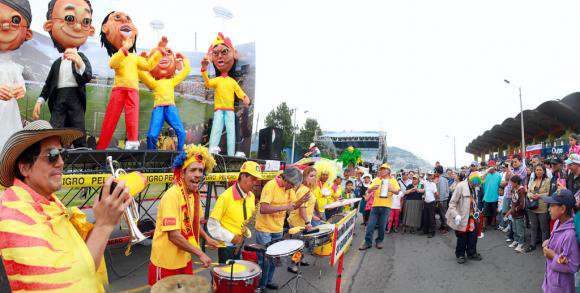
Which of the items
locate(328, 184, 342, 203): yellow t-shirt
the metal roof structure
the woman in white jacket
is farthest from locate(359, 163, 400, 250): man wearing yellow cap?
the metal roof structure

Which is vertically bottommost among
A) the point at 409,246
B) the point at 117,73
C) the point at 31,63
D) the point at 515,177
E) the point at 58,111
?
the point at 409,246

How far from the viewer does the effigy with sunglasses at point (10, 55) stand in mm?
4844

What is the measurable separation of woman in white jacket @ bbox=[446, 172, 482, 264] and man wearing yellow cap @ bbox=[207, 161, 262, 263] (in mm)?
4327

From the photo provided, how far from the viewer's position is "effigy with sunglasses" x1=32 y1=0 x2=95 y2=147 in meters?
5.54

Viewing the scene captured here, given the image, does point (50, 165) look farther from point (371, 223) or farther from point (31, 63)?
point (31, 63)

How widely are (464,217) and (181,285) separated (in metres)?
5.69

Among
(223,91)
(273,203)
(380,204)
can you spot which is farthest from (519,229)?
(223,91)

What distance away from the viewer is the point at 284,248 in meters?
4.02

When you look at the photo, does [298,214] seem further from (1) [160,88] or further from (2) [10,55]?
(2) [10,55]

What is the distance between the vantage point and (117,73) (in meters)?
6.32

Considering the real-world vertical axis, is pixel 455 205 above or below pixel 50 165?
below

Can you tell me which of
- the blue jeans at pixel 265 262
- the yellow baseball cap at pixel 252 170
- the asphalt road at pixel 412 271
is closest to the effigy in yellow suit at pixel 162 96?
the asphalt road at pixel 412 271

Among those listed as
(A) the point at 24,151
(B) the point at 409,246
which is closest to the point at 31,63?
(A) the point at 24,151

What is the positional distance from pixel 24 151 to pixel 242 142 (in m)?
10.8
